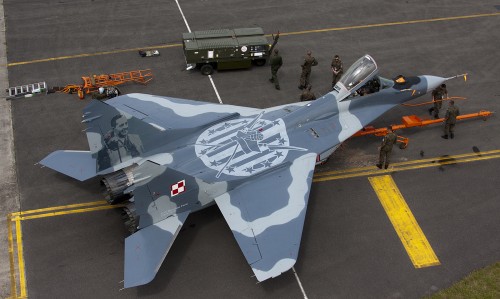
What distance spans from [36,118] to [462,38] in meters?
21.0

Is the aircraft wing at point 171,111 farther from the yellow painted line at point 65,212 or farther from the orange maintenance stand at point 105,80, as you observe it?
the orange maintenance stand at point 105,80

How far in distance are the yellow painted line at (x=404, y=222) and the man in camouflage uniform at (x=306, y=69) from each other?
614 cm

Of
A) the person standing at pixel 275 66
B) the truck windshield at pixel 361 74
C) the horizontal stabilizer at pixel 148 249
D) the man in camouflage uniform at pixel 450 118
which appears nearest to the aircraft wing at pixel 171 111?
the truck windshield at pixel 361 74

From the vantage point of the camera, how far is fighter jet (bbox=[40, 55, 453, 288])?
13375 millimetres

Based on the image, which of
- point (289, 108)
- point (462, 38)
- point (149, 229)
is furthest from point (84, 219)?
point (462, 38)

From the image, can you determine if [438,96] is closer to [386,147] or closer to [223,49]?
[386,147]

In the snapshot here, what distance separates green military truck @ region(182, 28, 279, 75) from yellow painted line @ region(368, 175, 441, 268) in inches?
339

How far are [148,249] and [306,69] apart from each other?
11.3m

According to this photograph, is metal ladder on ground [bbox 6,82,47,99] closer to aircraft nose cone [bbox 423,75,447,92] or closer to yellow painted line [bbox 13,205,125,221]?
yellow painted line [bbox 13,205,125,221]

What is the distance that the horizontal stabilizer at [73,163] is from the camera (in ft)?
51.8

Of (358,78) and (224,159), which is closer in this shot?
(224,159)

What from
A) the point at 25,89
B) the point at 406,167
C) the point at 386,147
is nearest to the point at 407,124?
the point at 406,167

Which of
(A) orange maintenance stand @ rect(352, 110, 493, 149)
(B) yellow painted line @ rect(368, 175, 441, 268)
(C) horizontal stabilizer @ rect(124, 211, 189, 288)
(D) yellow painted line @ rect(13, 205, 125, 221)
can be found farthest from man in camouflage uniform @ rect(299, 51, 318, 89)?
(D) yellow painted line @ rect(13, 205, 125, 221)

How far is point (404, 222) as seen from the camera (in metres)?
15.8
